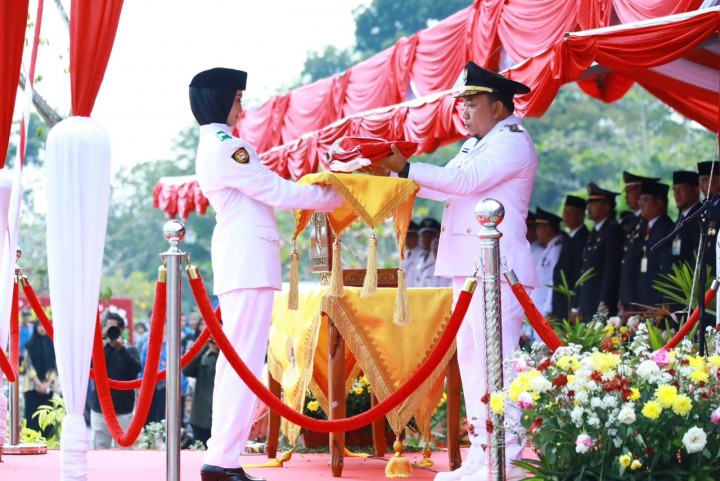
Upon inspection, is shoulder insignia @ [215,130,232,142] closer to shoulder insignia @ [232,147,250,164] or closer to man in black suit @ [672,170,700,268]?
shoulder insignia @ [232,147,250,164]

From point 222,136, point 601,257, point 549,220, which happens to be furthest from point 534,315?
point 549,220

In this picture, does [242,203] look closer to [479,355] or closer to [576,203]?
[479,355]

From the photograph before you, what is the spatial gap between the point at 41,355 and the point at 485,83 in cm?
734

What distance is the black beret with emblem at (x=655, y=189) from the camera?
8.71 meters

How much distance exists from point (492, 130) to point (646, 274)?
12.4ft

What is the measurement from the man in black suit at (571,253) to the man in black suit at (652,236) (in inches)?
52.5

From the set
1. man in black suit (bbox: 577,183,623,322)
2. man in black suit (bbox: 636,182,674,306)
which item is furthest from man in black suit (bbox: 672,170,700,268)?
man in black suit (bbox: 577,183,623,322)

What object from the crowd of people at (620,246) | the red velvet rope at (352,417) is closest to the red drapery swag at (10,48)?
the red velvet rope at (352,417)

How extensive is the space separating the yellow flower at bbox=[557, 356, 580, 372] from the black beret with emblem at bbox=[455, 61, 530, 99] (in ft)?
4.99

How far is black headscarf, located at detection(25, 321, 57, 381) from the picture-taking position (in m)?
11.2

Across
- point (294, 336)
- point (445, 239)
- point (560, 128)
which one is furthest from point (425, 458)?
point (560, 128)

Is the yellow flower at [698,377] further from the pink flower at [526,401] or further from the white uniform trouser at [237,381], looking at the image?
the white uniform trouser at [237,381]

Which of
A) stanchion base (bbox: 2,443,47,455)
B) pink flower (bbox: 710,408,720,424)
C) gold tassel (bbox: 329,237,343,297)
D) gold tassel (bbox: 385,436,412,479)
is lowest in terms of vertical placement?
stanchion base (bbox: 2,443,47,455)

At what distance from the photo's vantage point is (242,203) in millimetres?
5129
